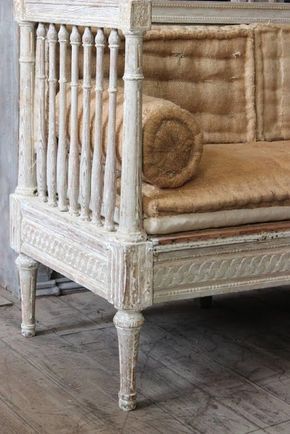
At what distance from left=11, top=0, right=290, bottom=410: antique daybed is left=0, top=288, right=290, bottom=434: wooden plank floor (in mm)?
102

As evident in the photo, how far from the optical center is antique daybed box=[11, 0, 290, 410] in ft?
6.84

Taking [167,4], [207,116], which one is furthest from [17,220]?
[167,4]

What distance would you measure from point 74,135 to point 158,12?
0.71 m

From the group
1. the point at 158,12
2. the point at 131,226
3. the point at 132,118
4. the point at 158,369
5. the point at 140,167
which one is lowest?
the point at 158,369

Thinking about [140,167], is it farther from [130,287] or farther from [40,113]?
[40,113]

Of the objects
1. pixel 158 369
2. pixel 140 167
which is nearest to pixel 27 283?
pixel 158 369

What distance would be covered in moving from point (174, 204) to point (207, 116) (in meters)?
0.72

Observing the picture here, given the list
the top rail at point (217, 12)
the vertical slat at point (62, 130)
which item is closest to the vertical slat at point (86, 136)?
the vertical slat at point (62, 130)

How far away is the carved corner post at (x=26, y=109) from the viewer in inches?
98.4

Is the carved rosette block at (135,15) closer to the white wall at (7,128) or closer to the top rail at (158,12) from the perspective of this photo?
the top rail at (158,12)

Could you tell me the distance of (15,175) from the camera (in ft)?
9.66

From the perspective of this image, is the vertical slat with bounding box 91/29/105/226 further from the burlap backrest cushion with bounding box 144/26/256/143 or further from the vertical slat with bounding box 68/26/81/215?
the burlap backrest cushion with bounding box 144/26/256/143

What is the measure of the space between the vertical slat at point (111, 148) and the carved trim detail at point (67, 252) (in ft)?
0.34

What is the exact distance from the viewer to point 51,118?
2406 mm
